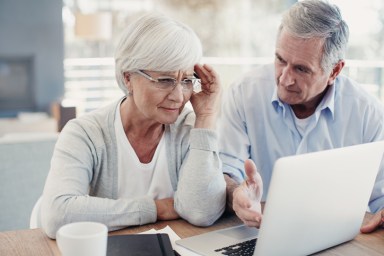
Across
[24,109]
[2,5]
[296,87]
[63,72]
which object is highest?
[2,5]

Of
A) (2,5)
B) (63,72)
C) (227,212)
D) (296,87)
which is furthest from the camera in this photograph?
(63,72)

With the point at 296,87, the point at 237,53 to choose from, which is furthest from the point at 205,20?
the point at 296,87

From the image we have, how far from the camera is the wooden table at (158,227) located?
44.7 inches

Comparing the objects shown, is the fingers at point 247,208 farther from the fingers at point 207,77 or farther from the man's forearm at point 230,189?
the fingers at point 207,77

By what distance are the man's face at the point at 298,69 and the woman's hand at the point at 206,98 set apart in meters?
0.25

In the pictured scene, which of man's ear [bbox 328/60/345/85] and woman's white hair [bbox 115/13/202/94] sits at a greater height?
woman's white hair [bbox 115/13/202/94]

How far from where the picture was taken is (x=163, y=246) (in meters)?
1.10

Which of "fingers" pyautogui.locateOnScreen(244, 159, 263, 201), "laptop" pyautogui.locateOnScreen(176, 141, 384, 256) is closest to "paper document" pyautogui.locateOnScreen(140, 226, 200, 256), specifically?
"laptop" pyautogui.locateOnScreen(176, 141, 384, 256)

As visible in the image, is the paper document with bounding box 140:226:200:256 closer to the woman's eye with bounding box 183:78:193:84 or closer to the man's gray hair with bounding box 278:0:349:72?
the woman's eye with bounding box 183:78:193:84

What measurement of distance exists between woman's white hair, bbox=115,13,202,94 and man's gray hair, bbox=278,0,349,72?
14.7 inches

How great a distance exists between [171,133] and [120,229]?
376mm

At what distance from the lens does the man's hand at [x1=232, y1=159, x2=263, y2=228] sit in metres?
1.20

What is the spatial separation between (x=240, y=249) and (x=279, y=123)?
2.41 ft

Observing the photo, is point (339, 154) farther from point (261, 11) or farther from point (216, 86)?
point (261, 11)
